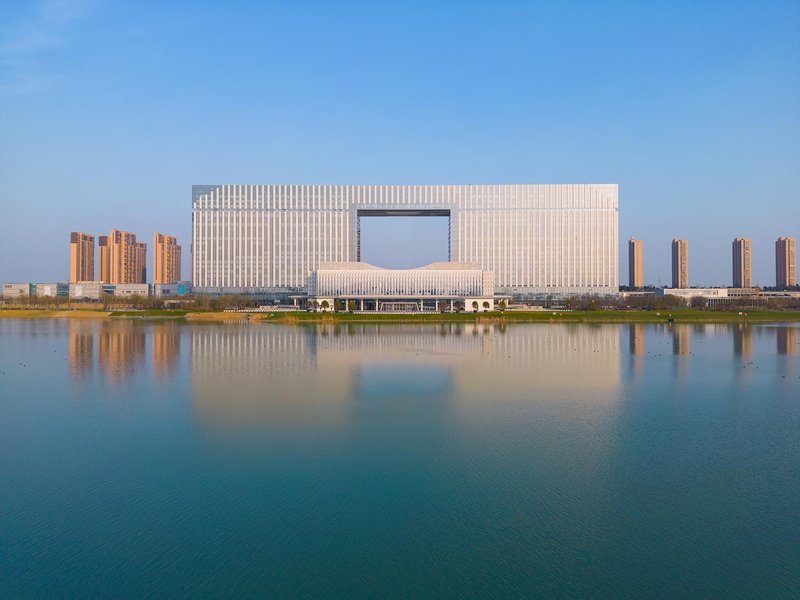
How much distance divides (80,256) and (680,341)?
111247mm

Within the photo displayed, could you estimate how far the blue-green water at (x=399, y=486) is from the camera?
6445 mm

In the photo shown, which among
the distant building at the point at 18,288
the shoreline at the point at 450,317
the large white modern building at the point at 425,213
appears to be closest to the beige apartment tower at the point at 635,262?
the large white modern building at the point at 425,213

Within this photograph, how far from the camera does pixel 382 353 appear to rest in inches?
1014

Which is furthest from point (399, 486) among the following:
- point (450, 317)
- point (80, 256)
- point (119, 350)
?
point (80, 256)

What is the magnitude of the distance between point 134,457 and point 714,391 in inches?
559

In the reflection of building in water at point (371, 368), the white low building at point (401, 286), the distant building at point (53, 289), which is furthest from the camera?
the distant building at point (53, 289)

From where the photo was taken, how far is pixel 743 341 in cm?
3219

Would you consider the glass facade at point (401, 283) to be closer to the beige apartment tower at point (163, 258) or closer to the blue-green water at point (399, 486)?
the blue-green water at point (399, 486)

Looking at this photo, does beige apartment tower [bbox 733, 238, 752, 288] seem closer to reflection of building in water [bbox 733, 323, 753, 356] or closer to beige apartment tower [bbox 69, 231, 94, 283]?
reflection of building in water [bbox 733, 323, 753, 356]

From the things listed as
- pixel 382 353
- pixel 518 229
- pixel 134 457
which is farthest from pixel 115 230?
pixel 134 457

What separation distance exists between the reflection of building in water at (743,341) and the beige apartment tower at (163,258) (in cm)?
9478

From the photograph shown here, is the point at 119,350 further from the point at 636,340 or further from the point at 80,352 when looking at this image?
the point at 636,340

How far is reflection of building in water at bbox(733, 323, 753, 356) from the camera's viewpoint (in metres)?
27.2

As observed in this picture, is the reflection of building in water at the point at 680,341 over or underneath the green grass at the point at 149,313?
underneath
